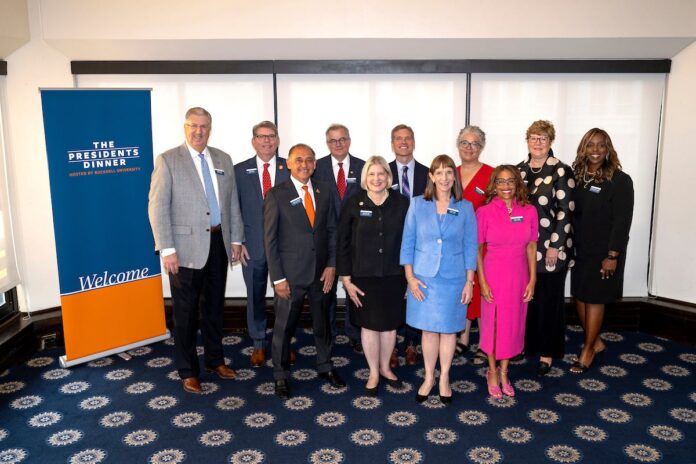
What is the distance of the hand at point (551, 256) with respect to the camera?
3.91m

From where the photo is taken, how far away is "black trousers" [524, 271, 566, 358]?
13.2 feet

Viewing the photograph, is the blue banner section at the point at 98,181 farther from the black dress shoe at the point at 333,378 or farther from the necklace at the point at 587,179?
the necklace at the point at 587,179

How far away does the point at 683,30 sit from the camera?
4578 millimetres

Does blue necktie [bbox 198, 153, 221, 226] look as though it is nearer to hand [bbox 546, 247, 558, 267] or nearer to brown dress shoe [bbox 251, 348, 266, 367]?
brown dress shoe [bbox 251, 348, 266, 367]

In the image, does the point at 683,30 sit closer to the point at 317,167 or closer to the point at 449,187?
the point at 449,187

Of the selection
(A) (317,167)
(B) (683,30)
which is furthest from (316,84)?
(B) (683,30)

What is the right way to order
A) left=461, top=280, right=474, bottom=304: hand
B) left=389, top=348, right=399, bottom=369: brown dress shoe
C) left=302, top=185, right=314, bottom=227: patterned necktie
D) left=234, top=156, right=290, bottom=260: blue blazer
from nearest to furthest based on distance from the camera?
left=461, top=280, right=474, bottom=304: hand, left=302, top=185, right=314, bottom=227: patterned necktie, left=234, top=156, right=290, bottom=260: blue blazer, left=389, top=348, right=399, bottom=369: brown dress shoe

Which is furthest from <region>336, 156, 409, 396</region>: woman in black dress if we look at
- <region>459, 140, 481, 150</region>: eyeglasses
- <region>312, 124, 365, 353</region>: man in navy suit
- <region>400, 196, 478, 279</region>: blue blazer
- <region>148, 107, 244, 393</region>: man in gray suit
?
<region>148, 107, 244, 393</region>: man in gray suit

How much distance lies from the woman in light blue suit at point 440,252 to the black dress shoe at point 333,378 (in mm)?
717

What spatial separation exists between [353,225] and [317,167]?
0.85m

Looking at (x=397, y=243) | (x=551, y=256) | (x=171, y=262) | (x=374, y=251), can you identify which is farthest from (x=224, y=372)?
(x=551, y=256)

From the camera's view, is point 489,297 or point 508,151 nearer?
point 489,297

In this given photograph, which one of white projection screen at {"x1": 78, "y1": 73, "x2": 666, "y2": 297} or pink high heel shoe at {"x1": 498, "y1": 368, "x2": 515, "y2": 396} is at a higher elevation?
white projection screen at {"x1": 78, "y1": 73, "x2": 666, "y2": 297}

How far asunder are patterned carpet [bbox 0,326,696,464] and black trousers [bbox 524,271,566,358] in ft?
0.60
